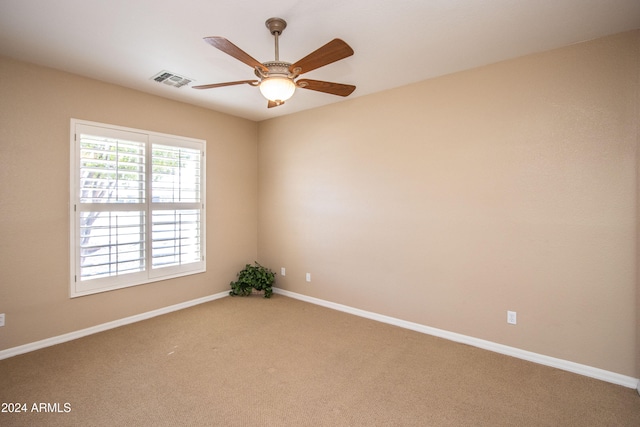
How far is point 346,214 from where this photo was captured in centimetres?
396

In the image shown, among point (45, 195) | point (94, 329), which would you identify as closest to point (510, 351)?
point (94, 329)

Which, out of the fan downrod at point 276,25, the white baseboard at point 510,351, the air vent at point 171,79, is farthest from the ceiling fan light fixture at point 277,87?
the white baseboard at point 510,351

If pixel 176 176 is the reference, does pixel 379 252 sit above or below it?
below

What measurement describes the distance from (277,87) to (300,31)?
1.86 ft

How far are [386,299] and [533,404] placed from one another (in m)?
1.66

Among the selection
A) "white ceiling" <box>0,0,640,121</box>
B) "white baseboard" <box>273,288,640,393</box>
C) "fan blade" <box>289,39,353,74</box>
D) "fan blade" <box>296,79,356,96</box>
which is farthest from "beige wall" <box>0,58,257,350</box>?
"white baseboard" <box>273,288,640,393</box>

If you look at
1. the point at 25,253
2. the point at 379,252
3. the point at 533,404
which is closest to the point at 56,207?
the point at 25,253

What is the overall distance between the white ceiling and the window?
775mm

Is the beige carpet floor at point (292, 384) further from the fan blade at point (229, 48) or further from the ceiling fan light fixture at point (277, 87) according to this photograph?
the fan blade at point (229, 48)

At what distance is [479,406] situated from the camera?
2.13 meters

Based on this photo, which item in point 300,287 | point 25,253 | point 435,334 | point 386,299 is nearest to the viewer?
point 25,253

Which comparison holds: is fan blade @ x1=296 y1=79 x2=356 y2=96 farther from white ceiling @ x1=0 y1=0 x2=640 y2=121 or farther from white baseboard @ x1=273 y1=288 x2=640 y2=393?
white baseboard @ x1=273 y1=288 x2=640 y2=393

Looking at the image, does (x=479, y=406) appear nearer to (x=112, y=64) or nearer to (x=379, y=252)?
(x=379, y=252)

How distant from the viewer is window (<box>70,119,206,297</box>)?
10.4ft
